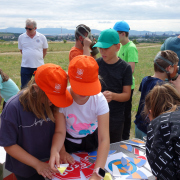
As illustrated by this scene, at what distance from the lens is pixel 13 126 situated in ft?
4.66

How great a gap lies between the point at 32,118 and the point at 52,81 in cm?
35

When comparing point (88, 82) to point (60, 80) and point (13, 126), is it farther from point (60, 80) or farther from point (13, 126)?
point (13, 126)

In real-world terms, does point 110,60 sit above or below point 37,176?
above

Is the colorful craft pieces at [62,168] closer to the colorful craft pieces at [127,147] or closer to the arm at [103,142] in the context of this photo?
the arm at [103,142]

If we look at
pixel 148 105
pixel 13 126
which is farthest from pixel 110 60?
pixel 13 126

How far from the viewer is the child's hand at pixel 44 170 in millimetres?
1393

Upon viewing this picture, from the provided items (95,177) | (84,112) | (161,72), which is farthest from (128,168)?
(161,72)

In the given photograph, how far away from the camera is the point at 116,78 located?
2.17 m

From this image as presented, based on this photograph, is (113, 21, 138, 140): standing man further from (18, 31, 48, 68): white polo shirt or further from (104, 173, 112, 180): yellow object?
(18, 31, 48, 68): white polo shirt

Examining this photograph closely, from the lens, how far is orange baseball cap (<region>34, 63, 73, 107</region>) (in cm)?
132

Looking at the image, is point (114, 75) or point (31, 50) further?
point (31, 50)

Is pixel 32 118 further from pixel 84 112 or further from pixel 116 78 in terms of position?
pixel 116 78

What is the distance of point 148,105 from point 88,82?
0.47m

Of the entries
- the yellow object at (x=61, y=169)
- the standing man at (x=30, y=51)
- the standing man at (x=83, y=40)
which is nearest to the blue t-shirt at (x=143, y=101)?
the standing man at (x=83, y=40)
